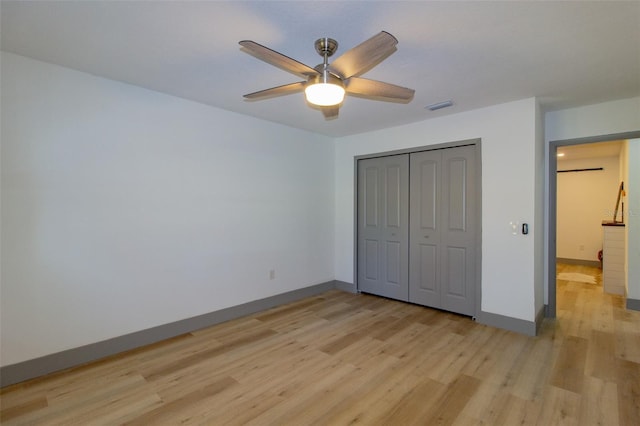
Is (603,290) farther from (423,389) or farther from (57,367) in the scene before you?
(57,367)

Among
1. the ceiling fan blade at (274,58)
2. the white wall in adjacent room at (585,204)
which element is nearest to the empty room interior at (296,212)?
the ceiling fan blade at (274,58)

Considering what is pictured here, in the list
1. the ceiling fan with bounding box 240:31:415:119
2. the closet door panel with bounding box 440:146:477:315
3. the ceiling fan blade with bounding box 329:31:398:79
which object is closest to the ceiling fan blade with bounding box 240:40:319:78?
→ the ceiling fan with bounding box 240:31:415:119

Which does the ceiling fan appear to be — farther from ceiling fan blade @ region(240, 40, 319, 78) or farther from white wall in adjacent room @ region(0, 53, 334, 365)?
white wall in adjacent room @ region(0, 53, 334, 365)

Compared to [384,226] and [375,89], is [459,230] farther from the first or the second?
[375,89]

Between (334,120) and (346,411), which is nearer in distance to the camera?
(346,411)

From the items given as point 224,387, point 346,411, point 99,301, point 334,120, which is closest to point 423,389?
point 346,411

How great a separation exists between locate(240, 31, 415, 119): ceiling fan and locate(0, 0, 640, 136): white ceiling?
230mm

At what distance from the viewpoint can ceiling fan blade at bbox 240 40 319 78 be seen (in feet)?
5.29

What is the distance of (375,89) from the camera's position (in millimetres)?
2174

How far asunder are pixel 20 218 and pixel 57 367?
4.09ft

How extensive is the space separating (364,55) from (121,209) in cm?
253

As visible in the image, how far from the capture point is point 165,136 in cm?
A: 312

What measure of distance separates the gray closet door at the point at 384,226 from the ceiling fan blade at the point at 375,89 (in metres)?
2.12

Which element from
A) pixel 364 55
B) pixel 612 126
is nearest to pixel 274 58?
pixel 364 55
